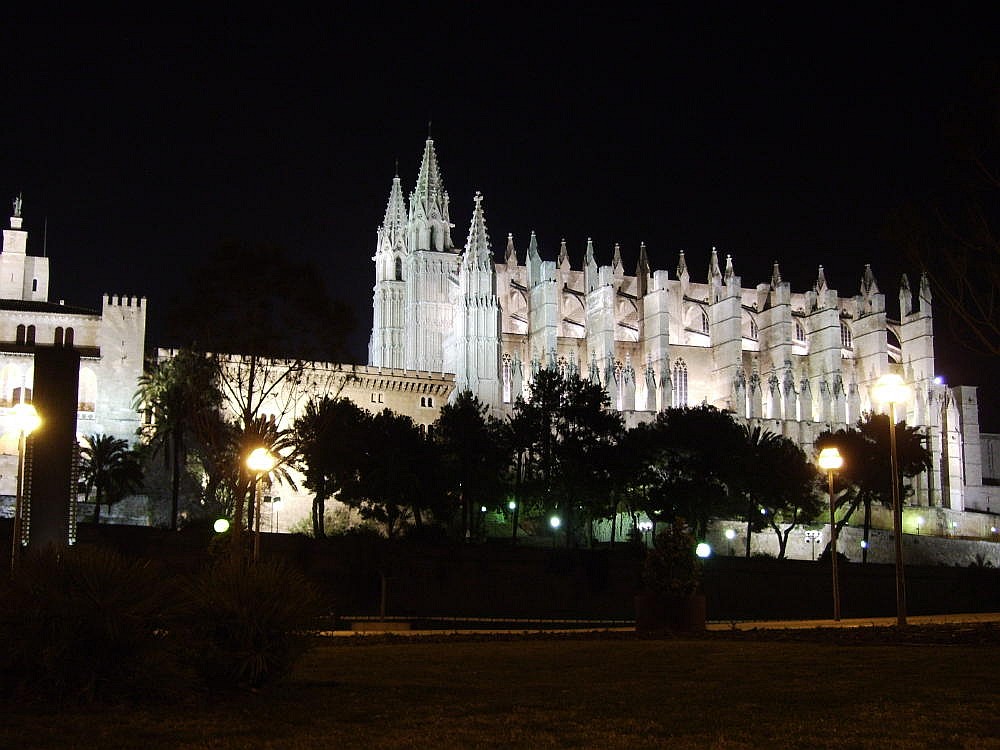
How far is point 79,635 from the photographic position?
9469 mm

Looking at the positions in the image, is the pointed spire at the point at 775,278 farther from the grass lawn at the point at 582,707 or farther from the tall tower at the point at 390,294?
the grass lawn at the point at 582,707

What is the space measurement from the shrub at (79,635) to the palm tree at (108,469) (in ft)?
130

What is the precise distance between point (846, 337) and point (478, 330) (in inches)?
1257

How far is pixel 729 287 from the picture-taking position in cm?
7788

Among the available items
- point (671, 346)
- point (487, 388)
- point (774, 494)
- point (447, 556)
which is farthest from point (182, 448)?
point (671, 346)

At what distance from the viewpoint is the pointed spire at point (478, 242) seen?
220 feet

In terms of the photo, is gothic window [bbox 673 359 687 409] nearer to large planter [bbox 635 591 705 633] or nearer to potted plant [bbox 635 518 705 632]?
potted plant [bbox 635 518 705 632]

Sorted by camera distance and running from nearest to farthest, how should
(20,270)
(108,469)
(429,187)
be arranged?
(108,469) < (20,270) < (429,187)

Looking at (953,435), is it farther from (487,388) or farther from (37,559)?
(37,559)

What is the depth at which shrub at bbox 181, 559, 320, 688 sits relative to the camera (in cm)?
995

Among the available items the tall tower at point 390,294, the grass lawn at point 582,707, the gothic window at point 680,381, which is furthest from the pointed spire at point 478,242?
the grass lawn at point 582,707

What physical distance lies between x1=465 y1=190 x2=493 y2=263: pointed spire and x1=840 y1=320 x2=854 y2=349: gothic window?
2928 cm

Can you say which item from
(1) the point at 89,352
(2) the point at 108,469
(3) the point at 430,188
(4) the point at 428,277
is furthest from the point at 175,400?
(3) the point at 430,188

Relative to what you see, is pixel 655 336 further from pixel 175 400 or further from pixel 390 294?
pixel 175 400
